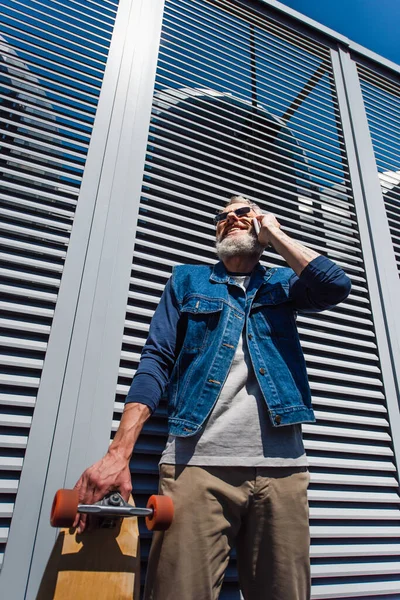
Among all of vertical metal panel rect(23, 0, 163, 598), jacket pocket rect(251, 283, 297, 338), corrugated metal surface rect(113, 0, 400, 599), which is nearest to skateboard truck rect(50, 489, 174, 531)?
vertical metal panel rect(23, 0, 163, 598)

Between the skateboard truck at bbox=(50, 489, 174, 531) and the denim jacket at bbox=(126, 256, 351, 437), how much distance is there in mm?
292

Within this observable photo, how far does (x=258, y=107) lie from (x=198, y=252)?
139 cm

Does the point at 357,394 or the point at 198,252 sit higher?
the point at 198,252

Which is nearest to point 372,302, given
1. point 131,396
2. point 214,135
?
point 214,135

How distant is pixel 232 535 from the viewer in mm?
1167

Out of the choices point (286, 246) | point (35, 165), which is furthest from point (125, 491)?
point (35, 165)

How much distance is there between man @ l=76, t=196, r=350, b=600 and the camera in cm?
108

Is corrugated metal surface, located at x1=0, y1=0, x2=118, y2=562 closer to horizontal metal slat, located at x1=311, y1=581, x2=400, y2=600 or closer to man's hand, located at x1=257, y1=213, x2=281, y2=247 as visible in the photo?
man's hand, located at x1=257, y1=213, x2=281, y2=247

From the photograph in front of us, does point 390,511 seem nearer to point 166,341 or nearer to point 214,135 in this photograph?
point 166,341

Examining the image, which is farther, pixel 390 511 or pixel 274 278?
pixel 390 511

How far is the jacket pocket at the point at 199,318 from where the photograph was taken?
55.9 inches

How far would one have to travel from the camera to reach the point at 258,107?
2.65 metres

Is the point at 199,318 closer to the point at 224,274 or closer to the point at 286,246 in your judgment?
the point at 224,274

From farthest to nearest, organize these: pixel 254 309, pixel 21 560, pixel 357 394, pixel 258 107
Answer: pixel 258 107
pixel 357 394
pixel 254 309
pixel 21 560
